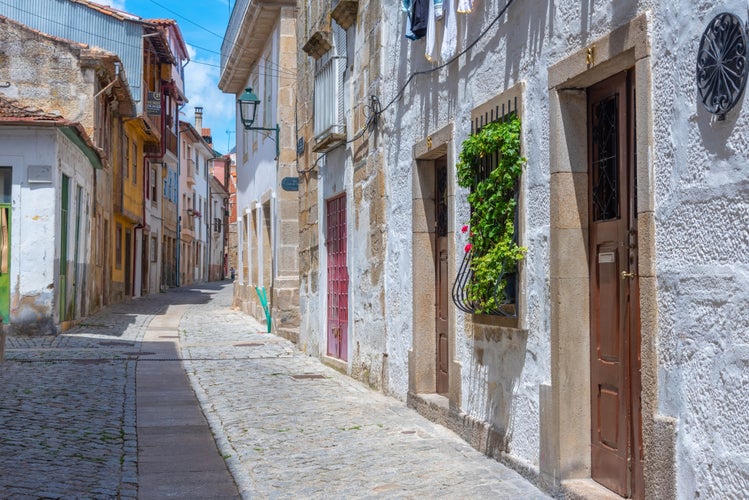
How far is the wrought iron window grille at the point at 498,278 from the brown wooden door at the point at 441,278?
110cm

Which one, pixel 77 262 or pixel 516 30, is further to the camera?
pixel 77 262

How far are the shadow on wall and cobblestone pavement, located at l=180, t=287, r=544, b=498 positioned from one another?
25 centimetres

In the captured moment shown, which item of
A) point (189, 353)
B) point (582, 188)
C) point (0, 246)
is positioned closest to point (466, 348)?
point (582, 188)

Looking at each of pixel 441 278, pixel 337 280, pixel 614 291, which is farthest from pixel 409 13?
pixel 337 280

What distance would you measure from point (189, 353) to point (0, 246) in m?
3.87

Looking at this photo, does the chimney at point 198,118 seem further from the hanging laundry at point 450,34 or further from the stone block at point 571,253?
the stone block at point 571,253

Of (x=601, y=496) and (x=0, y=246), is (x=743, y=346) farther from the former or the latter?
(x=0, y=246)

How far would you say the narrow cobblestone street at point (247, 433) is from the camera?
5.76 metres

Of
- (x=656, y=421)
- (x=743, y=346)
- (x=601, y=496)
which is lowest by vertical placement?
(x=601, y=496)

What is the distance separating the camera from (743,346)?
3779 millimetres

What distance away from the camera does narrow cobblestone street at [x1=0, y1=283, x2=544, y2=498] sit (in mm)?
5762

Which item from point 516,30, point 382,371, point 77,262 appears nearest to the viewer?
point 516,30

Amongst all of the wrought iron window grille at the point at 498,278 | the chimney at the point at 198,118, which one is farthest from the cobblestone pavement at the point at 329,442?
the chimney at the point at 198,118

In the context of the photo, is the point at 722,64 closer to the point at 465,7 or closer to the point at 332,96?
the point at 465,7
